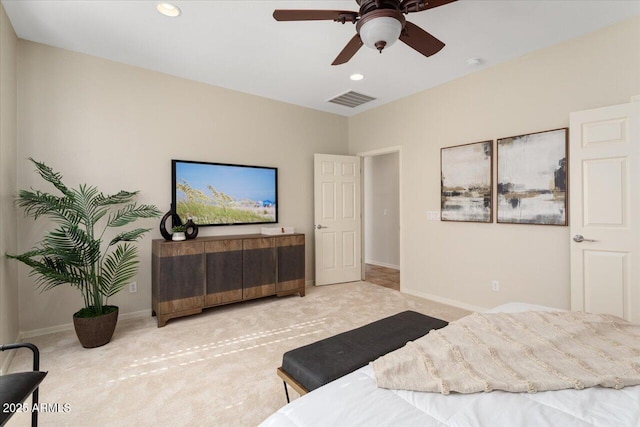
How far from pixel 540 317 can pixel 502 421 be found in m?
0.94

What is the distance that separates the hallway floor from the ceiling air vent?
2.89m

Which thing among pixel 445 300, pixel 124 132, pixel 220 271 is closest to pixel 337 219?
pixel 445 300

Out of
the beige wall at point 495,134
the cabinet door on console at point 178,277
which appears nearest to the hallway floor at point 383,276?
the beige wall at point 495,134

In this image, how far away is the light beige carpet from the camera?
1791 mm

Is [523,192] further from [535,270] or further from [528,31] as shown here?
[528,31]

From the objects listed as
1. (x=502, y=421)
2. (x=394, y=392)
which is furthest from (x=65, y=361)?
(x=502, y=421)

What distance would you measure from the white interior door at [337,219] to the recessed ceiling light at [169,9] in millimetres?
2603

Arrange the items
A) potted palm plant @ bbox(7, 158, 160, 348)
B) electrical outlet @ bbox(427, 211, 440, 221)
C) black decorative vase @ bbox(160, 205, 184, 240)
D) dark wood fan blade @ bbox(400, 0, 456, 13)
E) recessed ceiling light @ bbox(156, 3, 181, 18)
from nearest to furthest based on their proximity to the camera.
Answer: dark wood fan blade @ bbox(400, 0, 456, 13) → recessed ceiling light @ bbox(156, 3, 181, 18) → potted palm plant @ bbox(7, 158, 160, 348) → black decorative vase @ bbox(160, 205, 184, 240) → electrical outlet @ bbox(427, 211, 440, 221)

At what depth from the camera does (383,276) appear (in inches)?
216

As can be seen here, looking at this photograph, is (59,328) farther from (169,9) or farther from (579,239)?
(579,239)

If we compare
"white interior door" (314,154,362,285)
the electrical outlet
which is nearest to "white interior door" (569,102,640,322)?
the electrical outlet

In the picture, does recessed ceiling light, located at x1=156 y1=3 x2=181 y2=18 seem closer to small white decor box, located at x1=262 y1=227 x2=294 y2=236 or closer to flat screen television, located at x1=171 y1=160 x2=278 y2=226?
flat screen television, located at x1=171 y1=160 x2=278 y2=226

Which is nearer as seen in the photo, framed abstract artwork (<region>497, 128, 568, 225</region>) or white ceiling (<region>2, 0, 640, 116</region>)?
white ceiling (<region>2, 0, 640, 116</region>)

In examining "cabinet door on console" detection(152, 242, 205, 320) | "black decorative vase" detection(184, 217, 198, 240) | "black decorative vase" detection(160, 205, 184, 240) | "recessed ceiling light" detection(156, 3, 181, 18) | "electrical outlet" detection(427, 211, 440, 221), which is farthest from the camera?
"electrical outlet" detection(427, 211, 440, 221)
